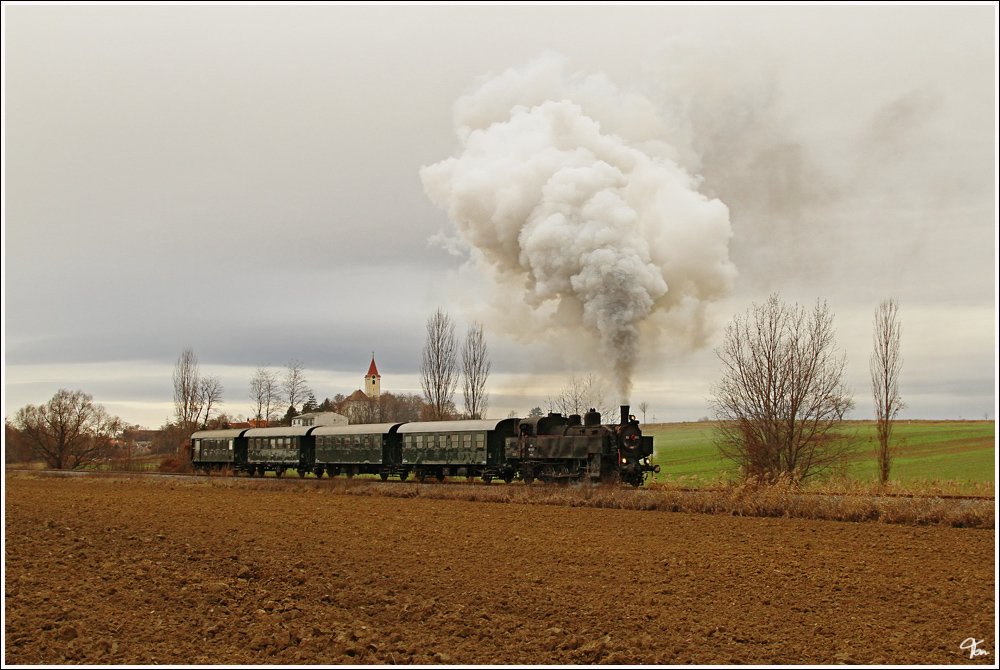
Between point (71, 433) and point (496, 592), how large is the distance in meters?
38.3

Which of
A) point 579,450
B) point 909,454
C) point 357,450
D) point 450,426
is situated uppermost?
point 450,426

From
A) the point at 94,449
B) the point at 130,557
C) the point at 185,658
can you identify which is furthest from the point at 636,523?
the point at 94,449

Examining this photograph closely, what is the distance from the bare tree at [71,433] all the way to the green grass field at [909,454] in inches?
1092

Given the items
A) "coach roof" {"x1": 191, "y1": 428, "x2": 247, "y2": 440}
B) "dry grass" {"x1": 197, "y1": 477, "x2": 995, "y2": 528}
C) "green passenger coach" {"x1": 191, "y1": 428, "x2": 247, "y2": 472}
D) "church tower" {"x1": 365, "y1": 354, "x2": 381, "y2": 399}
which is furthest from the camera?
"church tower" {"x1": 365, "y1": 354, "x2": 381, "y2": 399}

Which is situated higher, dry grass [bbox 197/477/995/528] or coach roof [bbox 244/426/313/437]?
coach roof [bbox 244/426/313/437]

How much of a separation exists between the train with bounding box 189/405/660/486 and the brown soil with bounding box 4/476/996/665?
531 centimetres

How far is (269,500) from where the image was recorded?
20562 mm

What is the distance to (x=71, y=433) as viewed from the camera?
3972 cm

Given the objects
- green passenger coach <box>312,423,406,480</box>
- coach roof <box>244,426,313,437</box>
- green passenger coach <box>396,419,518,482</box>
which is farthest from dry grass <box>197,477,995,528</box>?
coach roof <box>244,426,313,437</box>

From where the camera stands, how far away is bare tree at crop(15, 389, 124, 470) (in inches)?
1398

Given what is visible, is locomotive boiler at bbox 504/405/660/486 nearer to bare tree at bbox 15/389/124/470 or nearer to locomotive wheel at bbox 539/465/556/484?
locomotive wheel at bbox 539/465/556/484

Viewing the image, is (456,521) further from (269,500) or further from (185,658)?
(185,658)

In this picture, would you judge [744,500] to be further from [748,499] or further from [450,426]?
[450,426]

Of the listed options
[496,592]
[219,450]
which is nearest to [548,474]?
[496,592]
